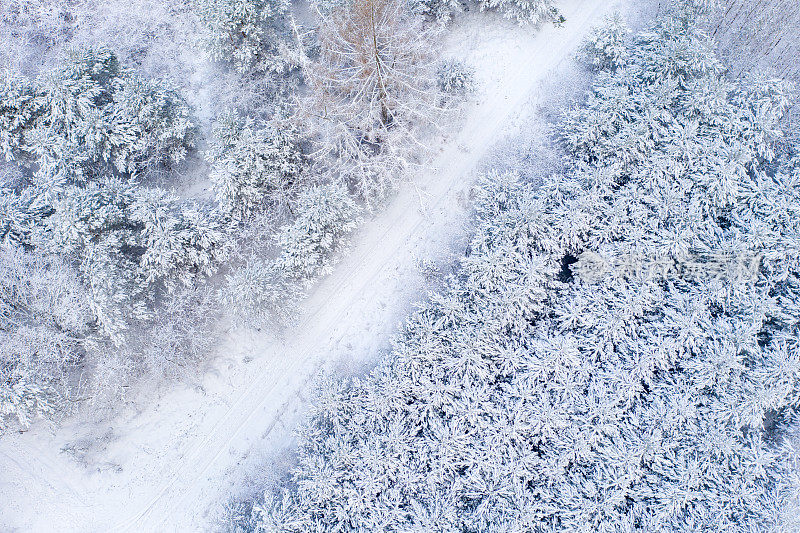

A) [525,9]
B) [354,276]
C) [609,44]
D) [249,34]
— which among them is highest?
[609,44]

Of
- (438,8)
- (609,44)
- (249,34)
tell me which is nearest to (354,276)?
(249,34)

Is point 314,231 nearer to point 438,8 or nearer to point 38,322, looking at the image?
point 38,322

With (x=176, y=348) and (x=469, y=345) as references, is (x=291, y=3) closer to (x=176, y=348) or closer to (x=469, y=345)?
(x=176, y=348)

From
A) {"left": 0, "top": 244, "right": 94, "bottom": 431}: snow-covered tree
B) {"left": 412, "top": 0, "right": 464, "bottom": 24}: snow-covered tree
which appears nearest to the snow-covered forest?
{"left": 0, "top": 244, "right": 94, "bottom": 431}: snow-covered tree

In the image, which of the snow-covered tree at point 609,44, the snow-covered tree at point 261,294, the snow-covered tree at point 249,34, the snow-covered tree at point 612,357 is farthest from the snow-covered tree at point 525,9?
the snow-covered tree at point 261,294

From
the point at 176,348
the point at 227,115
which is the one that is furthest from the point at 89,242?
the point at 227,115

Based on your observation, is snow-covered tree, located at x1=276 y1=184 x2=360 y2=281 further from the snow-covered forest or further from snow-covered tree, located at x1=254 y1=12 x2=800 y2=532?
snow-covered tree, located at x1=254 y1=12 x2=800 y2=532
